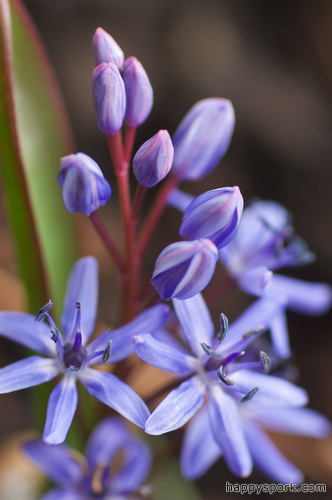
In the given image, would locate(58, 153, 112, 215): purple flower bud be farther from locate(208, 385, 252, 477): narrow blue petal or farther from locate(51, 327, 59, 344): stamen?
locate(208, 385, 252, 477): narrow blue petal

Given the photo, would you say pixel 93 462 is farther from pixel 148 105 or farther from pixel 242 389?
pixel 148 105

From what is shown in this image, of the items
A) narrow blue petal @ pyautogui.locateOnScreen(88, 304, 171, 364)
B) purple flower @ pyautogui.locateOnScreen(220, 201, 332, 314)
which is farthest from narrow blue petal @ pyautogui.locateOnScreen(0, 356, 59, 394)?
purple flower @ pyautogui.locateOnScreen(220, 201, 332, 314)

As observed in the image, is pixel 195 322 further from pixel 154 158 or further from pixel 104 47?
pixel 104 47

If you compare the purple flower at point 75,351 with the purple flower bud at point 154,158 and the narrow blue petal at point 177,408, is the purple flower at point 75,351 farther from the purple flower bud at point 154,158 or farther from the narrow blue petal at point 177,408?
the purple flower bud at point 154,158

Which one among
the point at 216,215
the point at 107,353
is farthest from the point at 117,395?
the point at 216,215

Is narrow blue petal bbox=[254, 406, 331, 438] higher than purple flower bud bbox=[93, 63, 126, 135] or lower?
lower

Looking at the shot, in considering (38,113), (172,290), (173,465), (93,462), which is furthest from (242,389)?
(173,465)

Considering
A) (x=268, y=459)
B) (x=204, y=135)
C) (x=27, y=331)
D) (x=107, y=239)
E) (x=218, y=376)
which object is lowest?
(x=268, y=459)
